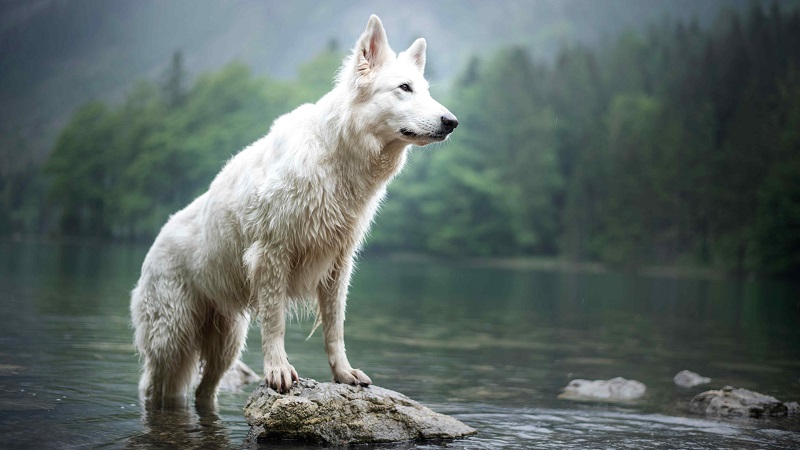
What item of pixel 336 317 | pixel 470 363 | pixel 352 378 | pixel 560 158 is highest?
pixel 560 158

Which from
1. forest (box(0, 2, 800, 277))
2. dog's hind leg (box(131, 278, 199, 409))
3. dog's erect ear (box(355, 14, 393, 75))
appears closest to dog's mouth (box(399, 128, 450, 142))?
dog's erect ear (box(355, 14, 393, 75))

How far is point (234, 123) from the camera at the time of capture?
7394 cm

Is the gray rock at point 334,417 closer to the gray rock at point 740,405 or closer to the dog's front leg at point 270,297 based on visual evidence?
the dog's front leg at point 270,297

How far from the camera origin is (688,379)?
33.6ft

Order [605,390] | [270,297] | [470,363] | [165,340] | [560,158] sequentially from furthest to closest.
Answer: [560,158] < [470,363] < [605,390] < [165,340] < [270,297]

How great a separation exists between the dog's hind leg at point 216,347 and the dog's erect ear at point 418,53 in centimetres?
254

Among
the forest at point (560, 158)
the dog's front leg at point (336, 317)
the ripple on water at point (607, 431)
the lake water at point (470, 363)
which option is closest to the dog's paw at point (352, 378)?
the dog's front leg at point (336, 317)

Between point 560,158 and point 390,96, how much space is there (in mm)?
60909

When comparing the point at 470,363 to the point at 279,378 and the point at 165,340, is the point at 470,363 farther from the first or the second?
the point at 279,378

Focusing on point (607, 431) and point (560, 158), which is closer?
point (607, 431)

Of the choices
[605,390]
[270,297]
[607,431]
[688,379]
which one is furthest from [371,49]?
[688,379]

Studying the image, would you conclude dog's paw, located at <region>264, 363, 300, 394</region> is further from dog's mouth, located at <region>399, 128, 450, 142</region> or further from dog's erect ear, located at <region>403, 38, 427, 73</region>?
dog's erect ear, located at <region>403, 38, 427, 73</region>

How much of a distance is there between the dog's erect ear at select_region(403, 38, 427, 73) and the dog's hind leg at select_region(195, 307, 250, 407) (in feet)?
8.33

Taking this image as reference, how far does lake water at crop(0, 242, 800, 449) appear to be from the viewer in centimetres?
650
